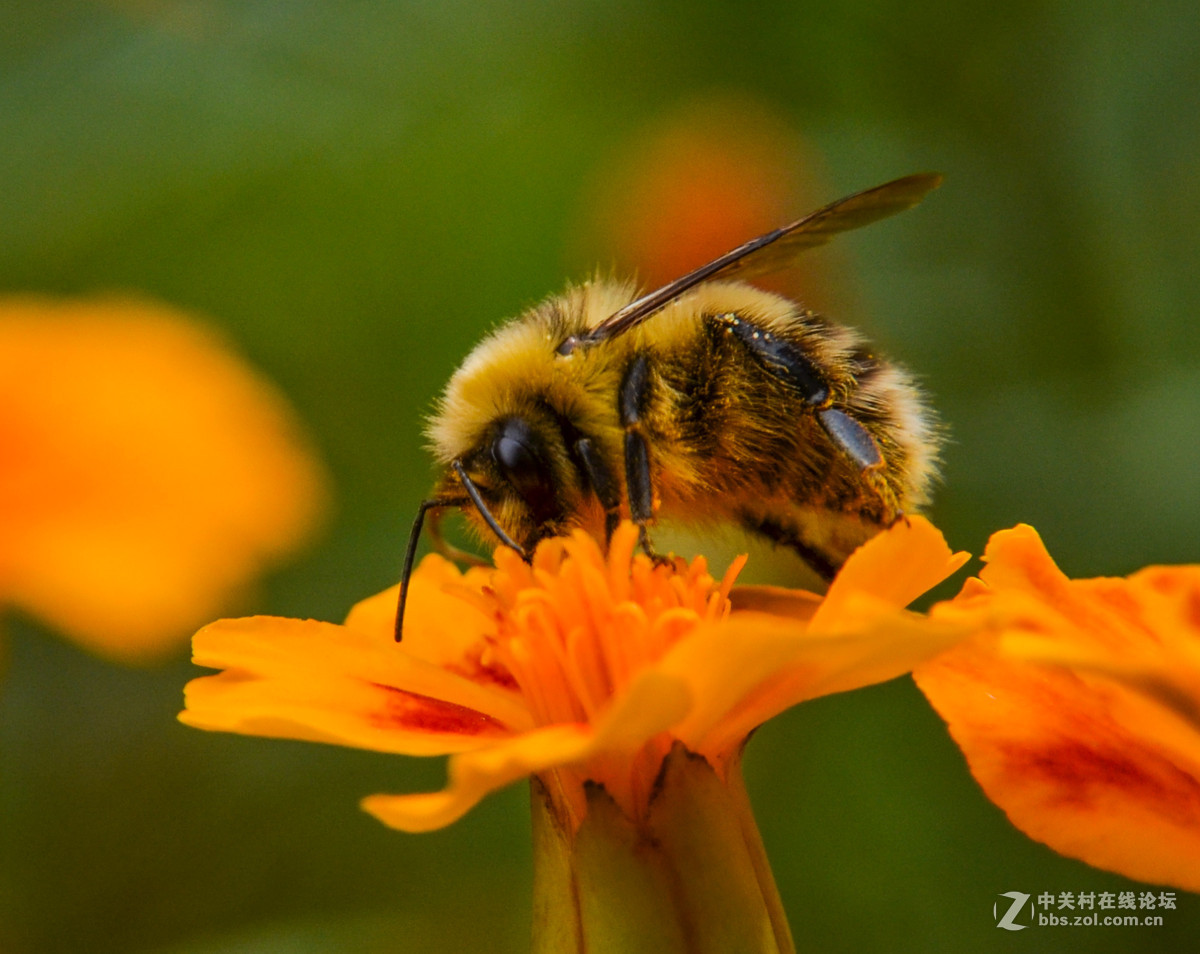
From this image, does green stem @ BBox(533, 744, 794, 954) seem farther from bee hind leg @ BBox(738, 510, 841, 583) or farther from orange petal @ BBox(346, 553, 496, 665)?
bee hind leg @ BBox(738, 510, 841, 583)

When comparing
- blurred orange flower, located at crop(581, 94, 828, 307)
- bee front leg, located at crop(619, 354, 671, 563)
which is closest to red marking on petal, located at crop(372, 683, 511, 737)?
bee front leg, located at crop(619, 354, 671, 563)

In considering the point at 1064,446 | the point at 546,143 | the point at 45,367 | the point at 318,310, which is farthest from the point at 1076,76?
the point at 45,367

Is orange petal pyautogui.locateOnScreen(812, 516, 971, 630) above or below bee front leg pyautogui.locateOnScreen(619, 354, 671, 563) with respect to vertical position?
below

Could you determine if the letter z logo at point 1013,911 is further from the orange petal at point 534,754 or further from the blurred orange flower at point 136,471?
the blurred orange flower at point 136,471

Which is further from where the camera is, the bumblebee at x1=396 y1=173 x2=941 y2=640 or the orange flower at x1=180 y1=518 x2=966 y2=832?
the bumblebee at x1=396 y1=173 x2=941 y2=640

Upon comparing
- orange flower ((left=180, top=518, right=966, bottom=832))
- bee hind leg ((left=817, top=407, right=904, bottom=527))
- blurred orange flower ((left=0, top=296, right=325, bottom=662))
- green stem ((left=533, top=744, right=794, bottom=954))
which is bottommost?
green stem ((left=533, top=744, right=794, bottom=954))

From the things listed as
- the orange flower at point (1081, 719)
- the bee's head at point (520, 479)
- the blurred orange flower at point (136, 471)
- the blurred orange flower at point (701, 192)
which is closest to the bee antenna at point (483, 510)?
the bee's head at point (520, 479)

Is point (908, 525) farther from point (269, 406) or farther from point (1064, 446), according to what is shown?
point (269, 406)
